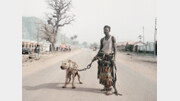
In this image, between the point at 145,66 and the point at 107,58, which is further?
the point at 145,66

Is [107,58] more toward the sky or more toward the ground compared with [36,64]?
more toward the sky

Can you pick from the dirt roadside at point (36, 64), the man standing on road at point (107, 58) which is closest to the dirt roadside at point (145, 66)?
the man standing on road at point (107, 58)

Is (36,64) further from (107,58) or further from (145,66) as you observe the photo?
(107,58)

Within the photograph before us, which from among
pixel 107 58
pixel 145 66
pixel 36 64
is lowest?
pixel 145 66

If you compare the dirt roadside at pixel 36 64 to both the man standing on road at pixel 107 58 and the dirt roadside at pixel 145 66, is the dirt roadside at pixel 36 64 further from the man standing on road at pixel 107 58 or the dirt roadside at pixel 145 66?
→ the dirt roadside at pixel 145 66

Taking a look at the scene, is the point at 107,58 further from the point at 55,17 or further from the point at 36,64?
the point at 36,64

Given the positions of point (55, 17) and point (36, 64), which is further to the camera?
point (36, 64)

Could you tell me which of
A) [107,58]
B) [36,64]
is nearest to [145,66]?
[36,64]

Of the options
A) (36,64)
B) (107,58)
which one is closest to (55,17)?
(107,58)

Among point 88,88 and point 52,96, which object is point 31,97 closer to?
point 52,96

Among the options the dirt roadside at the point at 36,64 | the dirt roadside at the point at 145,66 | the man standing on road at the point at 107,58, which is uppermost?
the man standing on road at the point at 107,58

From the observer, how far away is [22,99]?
14.5 ft

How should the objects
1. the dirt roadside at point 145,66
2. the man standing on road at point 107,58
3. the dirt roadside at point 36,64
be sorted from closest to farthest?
the man standing on road at point 107,58
the dirt roadside at point 145,66
the dirt roadside at point 36,64

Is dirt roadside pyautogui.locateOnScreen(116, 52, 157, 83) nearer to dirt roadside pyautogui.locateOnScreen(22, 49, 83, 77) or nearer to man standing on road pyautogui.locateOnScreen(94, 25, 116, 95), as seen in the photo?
man standing on road pyautogui.locateOnScreen(94, 25, 116, 95)
